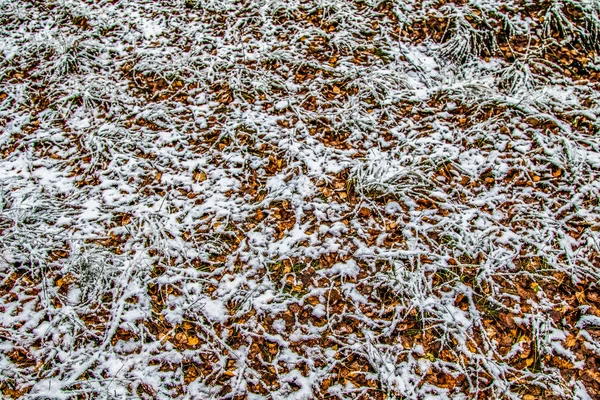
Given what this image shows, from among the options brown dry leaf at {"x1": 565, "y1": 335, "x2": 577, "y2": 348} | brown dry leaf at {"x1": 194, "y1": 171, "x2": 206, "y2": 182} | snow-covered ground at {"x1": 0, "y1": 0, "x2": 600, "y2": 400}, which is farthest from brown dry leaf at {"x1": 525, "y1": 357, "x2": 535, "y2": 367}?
brown dry leaf at {"x1": 194, "y1": 171, "x2": 206, "y2": 182}

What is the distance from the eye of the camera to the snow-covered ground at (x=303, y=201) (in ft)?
7.53

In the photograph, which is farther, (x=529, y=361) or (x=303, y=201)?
(x=303, y=201)

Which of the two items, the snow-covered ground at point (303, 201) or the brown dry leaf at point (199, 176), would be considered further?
the brown dry leaf at point (199, 176)

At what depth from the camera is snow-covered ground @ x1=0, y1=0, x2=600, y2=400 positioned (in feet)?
7.53

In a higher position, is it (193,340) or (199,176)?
(199,176)

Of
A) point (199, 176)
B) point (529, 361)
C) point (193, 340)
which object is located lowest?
point (193, 340)

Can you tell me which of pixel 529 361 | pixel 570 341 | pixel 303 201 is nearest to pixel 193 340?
pixel 303 201

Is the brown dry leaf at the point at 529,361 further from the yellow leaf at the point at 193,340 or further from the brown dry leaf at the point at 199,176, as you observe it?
the brown dry leaf at the point at 199,176

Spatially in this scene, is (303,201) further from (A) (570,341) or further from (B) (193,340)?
(A) (570,341)

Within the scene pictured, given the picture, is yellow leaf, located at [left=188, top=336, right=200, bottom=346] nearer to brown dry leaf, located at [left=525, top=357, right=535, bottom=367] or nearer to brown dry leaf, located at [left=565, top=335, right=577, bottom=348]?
brown dry leaf, located at [left=525, top=357, right=535, bottom=367]

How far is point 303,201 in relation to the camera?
3023 mm

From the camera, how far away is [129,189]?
123 inches

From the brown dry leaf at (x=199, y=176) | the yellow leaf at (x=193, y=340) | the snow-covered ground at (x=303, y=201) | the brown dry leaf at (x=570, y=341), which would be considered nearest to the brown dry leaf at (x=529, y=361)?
the snow-covered ground at (x=303, y=201)

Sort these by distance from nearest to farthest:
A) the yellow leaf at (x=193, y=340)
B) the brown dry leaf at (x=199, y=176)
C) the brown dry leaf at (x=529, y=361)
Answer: the brown dry leaf at (x=529, y=361)
the yellow leaf at (x=193, y=340)
the brown dry leaf at (x=199, y=176)
